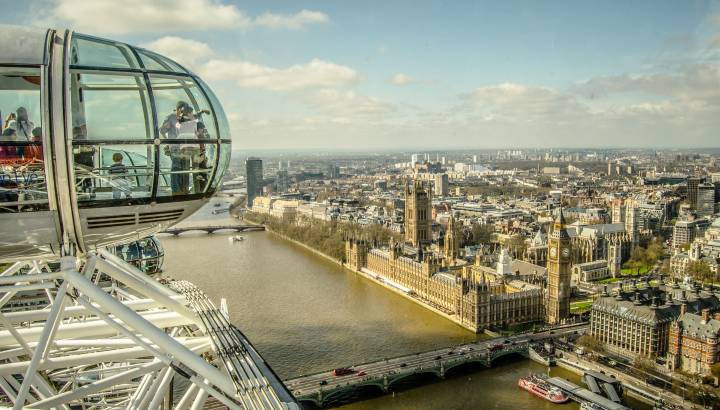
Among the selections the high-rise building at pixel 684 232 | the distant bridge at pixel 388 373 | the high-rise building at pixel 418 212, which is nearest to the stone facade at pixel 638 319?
the distant bridge at pixel 388 373

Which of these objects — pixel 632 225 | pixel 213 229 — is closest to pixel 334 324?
pixel 632 225

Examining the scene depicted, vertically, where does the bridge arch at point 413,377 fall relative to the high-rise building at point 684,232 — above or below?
below

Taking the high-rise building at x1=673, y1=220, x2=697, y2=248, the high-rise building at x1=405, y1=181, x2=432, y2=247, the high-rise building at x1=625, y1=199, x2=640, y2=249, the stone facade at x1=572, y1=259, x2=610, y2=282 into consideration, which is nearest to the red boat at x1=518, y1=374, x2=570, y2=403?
the stone facade at x1=572, y1=259, x2=610, y2=282

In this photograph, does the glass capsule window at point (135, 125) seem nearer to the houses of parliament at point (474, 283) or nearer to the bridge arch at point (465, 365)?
the bridge arch at point (465, 365)

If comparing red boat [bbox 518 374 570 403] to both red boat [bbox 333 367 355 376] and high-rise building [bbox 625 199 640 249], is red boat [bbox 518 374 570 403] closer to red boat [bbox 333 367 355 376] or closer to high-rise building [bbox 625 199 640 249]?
red boat [bbox 333 367 355 376]

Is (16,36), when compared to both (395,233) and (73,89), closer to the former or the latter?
(73,89)

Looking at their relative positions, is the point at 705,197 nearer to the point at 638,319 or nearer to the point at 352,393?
the point at 638,319
